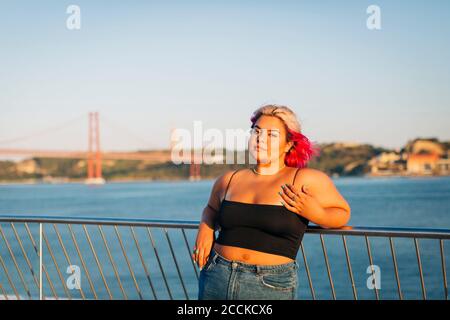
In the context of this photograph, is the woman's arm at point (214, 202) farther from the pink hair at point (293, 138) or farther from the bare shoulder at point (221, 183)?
the pink hair at point (293, 138)

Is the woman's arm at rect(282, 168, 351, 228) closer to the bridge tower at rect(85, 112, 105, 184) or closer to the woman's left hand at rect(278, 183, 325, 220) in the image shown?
Answer: the woman's left hand at rect(278, 183, 325, 220)

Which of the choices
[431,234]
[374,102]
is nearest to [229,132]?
[431,234]

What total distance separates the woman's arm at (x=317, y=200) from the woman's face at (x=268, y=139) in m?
0.16

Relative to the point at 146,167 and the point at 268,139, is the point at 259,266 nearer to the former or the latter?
the point at 268,139

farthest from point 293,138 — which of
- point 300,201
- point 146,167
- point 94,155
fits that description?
point 146,167

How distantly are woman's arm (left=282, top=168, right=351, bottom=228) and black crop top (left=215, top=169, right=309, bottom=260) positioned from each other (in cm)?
7

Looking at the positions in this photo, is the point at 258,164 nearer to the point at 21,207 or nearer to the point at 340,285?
the point at 340,285

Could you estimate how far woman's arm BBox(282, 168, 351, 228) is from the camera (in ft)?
8.72

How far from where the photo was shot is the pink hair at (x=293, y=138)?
112 inches

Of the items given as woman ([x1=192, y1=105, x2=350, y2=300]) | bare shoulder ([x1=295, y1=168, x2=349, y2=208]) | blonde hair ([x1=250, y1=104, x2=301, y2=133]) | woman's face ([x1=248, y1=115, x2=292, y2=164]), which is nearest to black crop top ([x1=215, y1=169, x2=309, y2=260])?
woman ([x1=192, y1=105, x2=350, y2=300])

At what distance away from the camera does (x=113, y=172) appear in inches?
3696

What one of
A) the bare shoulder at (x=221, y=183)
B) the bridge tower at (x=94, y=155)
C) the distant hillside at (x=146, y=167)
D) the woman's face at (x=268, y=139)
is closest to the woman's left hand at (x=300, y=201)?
the woman's face at (x=268, y=139)

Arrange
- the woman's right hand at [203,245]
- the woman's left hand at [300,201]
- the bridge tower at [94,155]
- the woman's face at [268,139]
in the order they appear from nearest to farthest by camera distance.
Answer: the woman's left hand at [300,201] → the woman's face at [268,139] → the woman's right hand at [203,245] → the bridge tower at [94,155]

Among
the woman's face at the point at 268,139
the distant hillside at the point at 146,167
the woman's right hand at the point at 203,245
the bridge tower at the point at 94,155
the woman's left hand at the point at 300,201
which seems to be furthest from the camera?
the distant hillside at the point at 146,167
